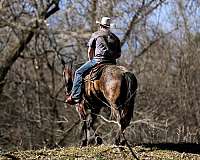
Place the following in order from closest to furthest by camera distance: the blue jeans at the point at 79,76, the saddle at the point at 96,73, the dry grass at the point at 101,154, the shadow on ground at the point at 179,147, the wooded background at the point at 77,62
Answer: the dry grass at the point at 101,154, the shadow on ground at the point at 179,147, the saddle at the point at 96,73, the blue jeans at the point at 79,76, the wooded background at the point at 77,62

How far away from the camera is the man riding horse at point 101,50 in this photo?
9.69 meters

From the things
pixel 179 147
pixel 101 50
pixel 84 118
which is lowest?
pixel 179 147

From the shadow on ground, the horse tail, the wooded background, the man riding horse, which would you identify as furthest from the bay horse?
the wooded background

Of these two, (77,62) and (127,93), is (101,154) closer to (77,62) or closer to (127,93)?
(127,93)

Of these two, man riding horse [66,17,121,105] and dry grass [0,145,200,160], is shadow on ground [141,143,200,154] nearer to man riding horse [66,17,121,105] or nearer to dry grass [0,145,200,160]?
dry grass [0,145,200,160]

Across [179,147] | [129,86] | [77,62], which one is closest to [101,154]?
[129,86]

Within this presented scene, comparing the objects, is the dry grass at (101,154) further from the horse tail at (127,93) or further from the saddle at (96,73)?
the saddle at (96,73)

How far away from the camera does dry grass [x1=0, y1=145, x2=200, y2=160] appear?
834cm

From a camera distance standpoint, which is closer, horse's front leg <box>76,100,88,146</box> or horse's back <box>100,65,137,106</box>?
horse's back <box>100,65,137,106</box>

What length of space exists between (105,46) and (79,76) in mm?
716

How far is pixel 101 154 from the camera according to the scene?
8.52 metres

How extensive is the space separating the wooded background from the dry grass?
26.5ft

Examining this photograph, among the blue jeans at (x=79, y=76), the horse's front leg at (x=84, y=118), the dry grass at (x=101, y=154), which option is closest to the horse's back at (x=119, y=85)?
the blue jeans at (x=79, y=76)

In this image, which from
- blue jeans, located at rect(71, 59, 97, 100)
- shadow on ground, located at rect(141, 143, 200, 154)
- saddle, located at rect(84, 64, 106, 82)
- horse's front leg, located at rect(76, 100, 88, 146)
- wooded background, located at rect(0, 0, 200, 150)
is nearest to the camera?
shadow on ground, located at rect(141, 143, 200, 154)
